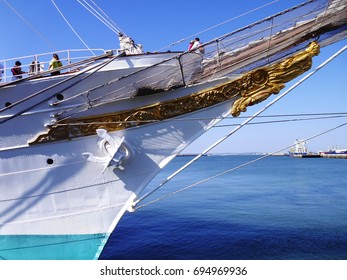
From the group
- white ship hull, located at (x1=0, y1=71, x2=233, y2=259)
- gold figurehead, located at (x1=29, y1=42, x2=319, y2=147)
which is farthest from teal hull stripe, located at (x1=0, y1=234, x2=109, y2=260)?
gold figurehead, located at (x1=29, y1=42, x2=319, y2=147)

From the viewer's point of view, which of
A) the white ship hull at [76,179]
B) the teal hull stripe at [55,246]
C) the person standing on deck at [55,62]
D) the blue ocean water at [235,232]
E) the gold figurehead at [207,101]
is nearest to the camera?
the gold figurehead at [207,101]

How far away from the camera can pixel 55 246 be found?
5711 millimetres

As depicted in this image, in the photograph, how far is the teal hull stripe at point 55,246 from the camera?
5648 millimetres

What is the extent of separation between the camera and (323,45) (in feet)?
16.6

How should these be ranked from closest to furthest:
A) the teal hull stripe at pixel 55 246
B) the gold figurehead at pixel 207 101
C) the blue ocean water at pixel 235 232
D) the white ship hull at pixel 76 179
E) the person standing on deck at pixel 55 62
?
the gold figurehead at pixel 207 101 < the white ship hull at pixel 76 179 < the teal hull stripe at pixel 55 246 < the person standing on deck at pixel 55 62 < the blue ocean water at pixel 235 232

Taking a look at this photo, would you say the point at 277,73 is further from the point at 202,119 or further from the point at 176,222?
the point at 176,222

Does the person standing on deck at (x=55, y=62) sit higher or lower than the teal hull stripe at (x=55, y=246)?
higher

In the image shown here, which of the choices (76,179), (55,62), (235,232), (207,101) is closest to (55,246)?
(76,179)

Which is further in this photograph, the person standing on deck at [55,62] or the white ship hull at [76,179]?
the person standing on deck at [55,62]

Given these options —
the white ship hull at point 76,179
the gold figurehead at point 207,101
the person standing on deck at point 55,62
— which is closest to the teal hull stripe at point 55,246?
the white ship hull at point 76,179

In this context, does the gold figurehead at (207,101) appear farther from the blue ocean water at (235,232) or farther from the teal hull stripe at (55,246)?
the blue ocean water at (235,232)

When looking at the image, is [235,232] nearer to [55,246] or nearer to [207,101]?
[55,246]

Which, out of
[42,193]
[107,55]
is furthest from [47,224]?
[107,55]

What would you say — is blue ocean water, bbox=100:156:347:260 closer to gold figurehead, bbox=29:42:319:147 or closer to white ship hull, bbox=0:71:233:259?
white ship hull, bbox=0:71:233:259
